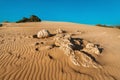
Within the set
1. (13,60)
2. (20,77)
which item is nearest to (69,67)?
(20,77)

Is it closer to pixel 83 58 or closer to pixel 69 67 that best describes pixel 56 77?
pixel 69 67

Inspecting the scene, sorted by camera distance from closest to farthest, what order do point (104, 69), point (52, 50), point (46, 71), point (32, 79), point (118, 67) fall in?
point (32, 79)
point (46, 71)
point (104, 69)
point (118, 67)
point (52, 50)

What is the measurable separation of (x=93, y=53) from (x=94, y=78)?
2247 millimetres

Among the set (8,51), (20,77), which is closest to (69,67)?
(20,77)

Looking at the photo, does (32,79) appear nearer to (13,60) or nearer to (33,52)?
(13,60)

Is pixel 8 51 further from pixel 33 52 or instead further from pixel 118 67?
pixel 118 67

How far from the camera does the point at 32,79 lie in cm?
527

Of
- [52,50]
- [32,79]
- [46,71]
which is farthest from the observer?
[52,50]

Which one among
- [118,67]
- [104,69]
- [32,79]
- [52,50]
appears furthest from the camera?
[52,50]

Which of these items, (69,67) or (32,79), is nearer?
(32,79)

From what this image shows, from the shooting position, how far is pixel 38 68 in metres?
6.07

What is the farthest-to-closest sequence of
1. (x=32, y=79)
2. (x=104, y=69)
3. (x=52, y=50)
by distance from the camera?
1. (x=52, y=50)
2. (x=104, y=69)
3. (x=32, y=79)

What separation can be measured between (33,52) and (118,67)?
4013mm

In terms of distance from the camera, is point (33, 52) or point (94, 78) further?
point (33, 52)
